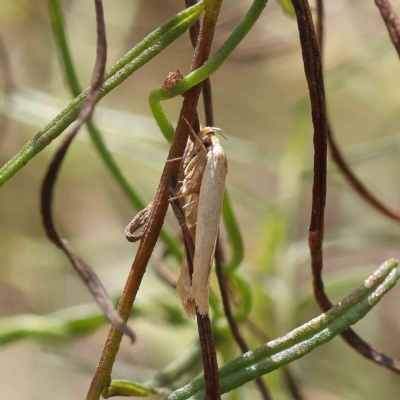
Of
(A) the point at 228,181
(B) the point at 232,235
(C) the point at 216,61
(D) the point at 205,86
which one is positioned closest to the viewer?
(C) the point at 216,61

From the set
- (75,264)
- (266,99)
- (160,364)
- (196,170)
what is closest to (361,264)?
(266,99)

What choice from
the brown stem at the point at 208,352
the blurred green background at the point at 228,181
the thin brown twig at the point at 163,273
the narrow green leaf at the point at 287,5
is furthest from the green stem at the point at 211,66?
the blurred green background at the point at 228,181

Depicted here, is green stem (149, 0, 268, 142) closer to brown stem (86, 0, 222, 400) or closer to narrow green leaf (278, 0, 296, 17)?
brown stem (86, 0, 222, 400)

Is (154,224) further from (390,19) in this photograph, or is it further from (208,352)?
(390,19)

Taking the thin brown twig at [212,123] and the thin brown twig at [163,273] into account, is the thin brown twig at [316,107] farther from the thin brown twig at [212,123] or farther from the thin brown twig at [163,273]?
the thin brown twig at [163,273]

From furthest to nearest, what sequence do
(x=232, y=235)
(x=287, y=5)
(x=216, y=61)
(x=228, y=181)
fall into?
(x=228, y=181)
(x=232, y=235)
(x=287, y=5)
(x=216, y=61)

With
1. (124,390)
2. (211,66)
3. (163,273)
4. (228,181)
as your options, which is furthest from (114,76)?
(228,181)
